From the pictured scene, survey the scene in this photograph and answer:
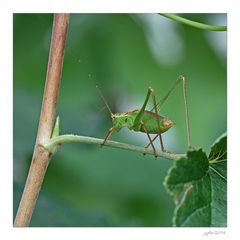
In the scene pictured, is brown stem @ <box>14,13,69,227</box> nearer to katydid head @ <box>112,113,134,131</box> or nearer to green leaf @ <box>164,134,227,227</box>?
green leaf @ <box>164,134,227,227</box>

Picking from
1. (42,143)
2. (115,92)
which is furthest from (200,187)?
(115,92)

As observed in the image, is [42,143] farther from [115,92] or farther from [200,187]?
[115,92]

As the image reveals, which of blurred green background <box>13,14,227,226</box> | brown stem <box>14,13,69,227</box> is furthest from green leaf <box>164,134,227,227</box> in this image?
blurred green background <box>13,14,227,226</box>

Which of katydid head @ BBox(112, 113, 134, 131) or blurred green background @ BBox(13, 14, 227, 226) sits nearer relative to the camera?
katydid head @ BBox(112, 113, 134, 131)

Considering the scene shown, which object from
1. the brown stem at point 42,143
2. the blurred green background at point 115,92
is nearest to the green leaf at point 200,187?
the brown stem at point 42,143

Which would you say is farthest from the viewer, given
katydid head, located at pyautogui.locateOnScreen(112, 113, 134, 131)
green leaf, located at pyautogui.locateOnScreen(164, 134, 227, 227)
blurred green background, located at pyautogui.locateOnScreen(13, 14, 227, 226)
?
blurred green background, located at pyautogui.locateOnScreen(13, 14, 227, 226)

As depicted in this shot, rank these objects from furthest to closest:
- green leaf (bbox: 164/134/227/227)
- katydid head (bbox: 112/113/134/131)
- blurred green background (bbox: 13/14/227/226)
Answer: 1. blurred green background (bbox: 13/14/227/226)
2. katydid head (bbox: 112/113/134/131)
3. green leaf (bbox: 164/134/227/227)

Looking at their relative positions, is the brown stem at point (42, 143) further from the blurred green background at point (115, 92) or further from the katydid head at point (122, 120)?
the blurred green background at point (115, 92)
